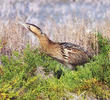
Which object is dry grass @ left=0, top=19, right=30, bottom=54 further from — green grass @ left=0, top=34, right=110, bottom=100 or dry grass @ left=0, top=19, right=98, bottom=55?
green grass @ left=0, top=34, right=110, bottom=100

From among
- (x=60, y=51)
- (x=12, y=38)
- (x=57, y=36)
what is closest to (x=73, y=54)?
(x=60, y=51)

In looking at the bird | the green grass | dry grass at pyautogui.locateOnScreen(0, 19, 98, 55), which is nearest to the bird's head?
the bird

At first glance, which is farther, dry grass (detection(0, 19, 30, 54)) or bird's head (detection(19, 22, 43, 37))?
dry grass (detection(0, 19, 30, 54))

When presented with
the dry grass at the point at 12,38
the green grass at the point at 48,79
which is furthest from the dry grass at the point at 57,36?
the green grass at the point at 48,79

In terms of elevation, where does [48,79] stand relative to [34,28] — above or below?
below

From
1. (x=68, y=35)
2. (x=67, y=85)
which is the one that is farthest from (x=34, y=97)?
(x=68, y=35)

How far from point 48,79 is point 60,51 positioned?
690 millimetres

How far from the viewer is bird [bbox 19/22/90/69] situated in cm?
564

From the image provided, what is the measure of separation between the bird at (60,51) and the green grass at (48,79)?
0.31ft

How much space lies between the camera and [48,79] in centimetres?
511

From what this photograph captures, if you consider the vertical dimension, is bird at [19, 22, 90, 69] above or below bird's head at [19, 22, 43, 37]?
below

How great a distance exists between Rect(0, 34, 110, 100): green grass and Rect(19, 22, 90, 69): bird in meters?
0.10

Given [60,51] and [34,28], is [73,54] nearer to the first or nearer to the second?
[60,51]

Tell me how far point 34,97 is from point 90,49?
2.11 metres
